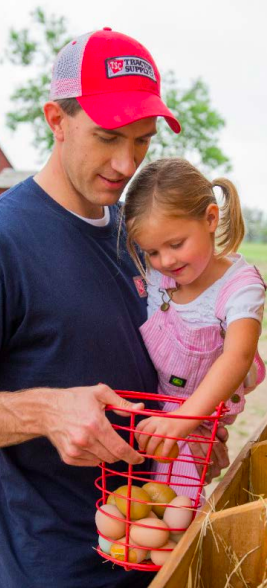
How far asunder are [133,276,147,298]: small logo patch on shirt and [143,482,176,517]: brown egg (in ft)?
2.63

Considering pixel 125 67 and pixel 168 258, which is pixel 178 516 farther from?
pixel 125 67

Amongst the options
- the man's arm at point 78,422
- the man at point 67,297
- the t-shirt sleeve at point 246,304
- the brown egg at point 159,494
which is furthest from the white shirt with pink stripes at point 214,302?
the man's arm at point 78,422

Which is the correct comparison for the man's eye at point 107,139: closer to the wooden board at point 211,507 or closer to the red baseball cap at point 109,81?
the red baseball cap at point 109,81

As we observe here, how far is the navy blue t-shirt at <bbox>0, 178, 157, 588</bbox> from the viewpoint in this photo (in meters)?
1.92

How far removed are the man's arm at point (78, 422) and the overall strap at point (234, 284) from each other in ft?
2.40

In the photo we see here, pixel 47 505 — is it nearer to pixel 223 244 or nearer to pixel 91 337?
pixel 91 337

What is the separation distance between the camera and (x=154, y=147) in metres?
30.4

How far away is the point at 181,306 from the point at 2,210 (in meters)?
0.73

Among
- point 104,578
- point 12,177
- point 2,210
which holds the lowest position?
point 12,177

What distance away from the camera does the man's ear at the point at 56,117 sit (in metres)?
2.09

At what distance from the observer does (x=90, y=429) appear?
1.49 meters

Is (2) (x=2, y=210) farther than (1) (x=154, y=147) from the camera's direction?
No

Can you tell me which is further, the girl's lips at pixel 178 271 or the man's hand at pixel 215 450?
the girl's lips at pixel 178 271

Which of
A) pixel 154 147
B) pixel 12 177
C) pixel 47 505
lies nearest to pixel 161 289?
pixel 47 505
